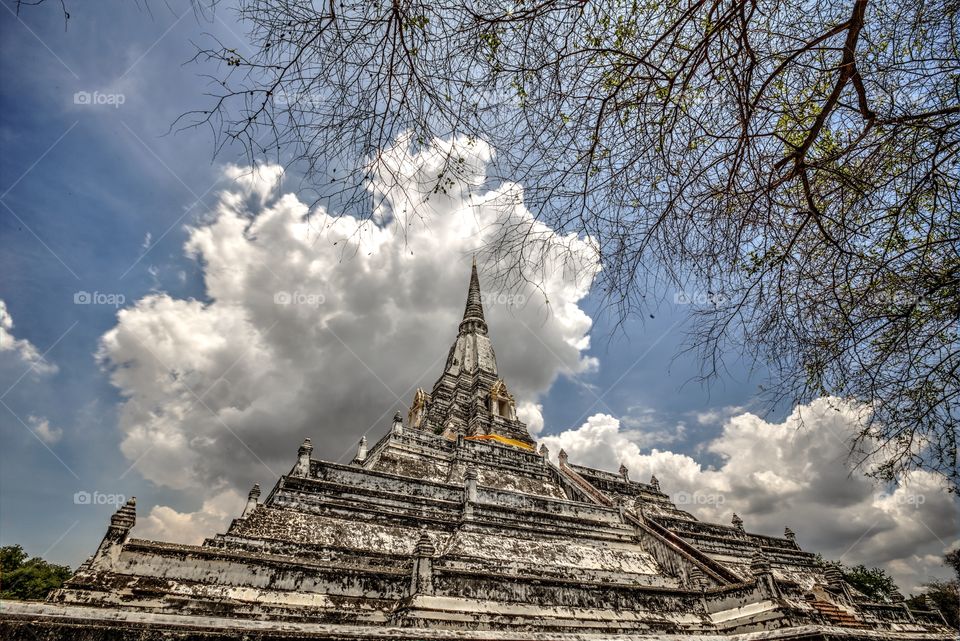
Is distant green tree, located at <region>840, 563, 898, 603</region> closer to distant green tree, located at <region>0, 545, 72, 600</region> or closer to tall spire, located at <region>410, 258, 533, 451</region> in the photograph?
tall spire, located at <region>410, 258, 533, 451</region>

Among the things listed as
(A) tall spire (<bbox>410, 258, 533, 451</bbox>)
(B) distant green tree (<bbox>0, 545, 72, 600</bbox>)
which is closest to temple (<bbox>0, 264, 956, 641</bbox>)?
(A) tall spire (<bbox>410, 258, 533, 451</bbox>)

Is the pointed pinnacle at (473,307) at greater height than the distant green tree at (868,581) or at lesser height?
greater

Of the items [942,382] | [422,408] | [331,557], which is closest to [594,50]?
[942,382]

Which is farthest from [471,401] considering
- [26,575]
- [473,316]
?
[26,575]

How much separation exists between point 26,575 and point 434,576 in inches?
1102

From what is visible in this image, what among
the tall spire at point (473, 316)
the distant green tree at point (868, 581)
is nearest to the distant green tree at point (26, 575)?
the tall spire at point (473, 316)

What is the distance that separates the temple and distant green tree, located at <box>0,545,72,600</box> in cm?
1909

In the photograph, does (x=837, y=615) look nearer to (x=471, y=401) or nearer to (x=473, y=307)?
(x=471, y=401)

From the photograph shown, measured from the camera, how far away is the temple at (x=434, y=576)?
6.51 meters

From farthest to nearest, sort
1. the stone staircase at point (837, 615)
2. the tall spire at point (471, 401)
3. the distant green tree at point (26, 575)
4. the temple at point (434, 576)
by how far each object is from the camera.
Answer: the tall spire at point (471, 401), the distant green tree at point (26, 575), the stone staircase at point (837, 615), the temple at point (434, 576)

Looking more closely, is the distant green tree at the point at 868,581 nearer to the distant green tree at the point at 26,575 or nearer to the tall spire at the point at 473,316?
the tall spire at the point at 473,316

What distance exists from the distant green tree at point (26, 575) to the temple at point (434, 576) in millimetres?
19085

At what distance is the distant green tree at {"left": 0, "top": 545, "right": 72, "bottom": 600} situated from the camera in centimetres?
2189

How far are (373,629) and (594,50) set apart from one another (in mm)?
6909
